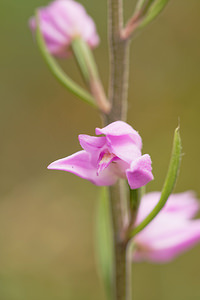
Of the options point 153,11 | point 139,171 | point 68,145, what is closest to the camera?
point 139,171

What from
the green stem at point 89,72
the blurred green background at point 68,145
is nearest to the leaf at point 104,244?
the green stem at point 89,72

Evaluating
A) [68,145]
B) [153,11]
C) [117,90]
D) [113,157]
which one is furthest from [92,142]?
[68,145]

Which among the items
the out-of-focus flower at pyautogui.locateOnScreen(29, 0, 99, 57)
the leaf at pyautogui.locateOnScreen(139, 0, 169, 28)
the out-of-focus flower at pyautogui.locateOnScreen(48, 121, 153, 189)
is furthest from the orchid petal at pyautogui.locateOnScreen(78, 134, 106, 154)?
the out-of-focus flower at pyautogui.locateOnScreen(29, 0, 99, 57)

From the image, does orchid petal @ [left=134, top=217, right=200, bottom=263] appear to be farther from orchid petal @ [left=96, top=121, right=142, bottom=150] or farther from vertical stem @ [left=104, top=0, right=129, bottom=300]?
orchid petal @ [left=96, top=121, right=142, bottom=150]

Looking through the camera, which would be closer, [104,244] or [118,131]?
[118,131]

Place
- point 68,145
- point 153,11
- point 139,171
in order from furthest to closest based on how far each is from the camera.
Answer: point 68,145
point 153,11
point 139,171

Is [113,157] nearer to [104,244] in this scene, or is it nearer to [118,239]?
[118,239]

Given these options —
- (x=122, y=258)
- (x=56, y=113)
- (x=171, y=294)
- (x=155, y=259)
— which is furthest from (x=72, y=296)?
(x=122, y=258)
